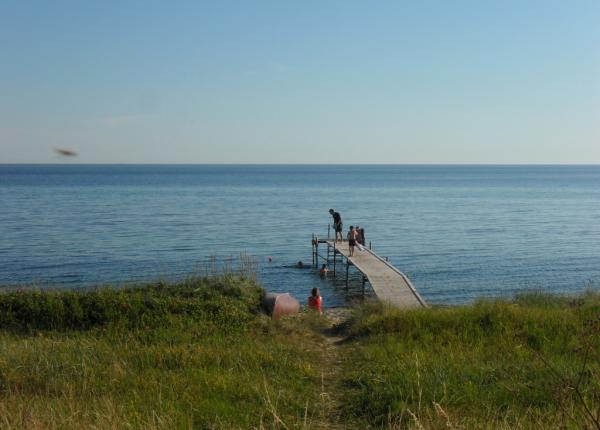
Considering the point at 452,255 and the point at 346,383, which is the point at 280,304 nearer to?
the point at 346,383

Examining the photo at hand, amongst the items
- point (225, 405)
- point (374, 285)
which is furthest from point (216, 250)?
point (225, 405)

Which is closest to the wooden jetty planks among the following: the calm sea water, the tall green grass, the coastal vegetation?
the calm sea water

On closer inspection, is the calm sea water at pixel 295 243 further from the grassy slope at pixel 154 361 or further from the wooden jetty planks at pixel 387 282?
the grassy slope at pixel 154 361

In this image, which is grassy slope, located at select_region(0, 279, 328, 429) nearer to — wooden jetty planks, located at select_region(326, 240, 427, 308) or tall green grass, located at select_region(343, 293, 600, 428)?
tall green grass, located at select_region(343, 293, 600, 428)

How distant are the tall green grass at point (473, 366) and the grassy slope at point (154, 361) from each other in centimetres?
111

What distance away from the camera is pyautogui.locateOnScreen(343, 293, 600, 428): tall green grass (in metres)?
7.66

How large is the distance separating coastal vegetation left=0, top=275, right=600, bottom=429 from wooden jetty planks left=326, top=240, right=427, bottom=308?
3258 mm

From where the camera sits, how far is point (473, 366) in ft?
33.9

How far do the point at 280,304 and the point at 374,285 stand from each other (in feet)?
22.4

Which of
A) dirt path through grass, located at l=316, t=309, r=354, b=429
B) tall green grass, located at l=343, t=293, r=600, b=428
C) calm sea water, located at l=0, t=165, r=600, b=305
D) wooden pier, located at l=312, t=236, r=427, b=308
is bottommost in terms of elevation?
calm sea water, located at l=0, t=165, r=600, b=305

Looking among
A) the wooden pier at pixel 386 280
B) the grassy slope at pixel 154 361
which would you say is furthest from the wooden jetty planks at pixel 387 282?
the grassy slope at pixel 154 361

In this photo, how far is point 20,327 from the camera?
14.8m

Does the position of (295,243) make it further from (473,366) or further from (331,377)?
(473,366)

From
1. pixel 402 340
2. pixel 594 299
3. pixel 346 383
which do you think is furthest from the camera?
pixel 594 299
